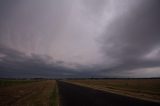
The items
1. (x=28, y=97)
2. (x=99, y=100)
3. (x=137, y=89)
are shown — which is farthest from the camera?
(x=137, y=89)

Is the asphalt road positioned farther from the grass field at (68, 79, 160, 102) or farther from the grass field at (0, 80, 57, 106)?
the grass field at (68, 79, 160, 102)

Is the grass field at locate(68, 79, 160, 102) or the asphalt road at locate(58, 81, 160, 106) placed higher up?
the grass field at locate(68, 79, 160, 102)

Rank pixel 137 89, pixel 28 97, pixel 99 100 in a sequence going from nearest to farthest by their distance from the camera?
pixel 99 100 < pixel 28 97 < pixel 137 89

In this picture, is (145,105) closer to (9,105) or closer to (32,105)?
(32,105)

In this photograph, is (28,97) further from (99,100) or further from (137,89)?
(137,89)

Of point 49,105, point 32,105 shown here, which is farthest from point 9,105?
point 49,105

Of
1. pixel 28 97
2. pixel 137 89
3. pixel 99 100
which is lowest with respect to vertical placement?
pixel 99 100

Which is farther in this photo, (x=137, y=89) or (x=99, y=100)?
(x=137, y=89)

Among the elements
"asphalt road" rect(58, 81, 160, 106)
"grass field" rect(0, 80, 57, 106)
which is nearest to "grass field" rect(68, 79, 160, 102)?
"asphalt road" rect(58, 81, 160, 106)

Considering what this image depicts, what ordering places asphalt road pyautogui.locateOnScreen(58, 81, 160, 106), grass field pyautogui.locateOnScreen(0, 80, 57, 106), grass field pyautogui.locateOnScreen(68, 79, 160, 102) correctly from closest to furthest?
asphalt road pyautogui.locateOnScreen(58, 81, 160, 106) → grass field pyautogui.locateOnScreen(0, 80, 57, 106) → grass field pyautogui.locateOnScreen(68, 79, 160, 102)

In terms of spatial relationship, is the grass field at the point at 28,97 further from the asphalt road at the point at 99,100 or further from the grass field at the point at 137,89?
the grass field at the point at 137,89

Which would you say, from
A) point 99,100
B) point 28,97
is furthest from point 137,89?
point 28,97

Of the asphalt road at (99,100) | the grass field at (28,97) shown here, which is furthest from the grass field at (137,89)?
the grass field at (28,97)

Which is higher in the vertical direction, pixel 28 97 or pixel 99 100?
pixel 28 97
